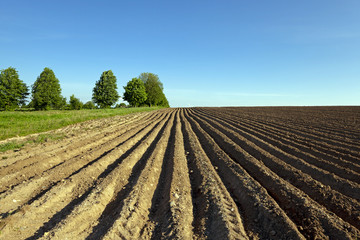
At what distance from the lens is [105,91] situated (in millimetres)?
48344

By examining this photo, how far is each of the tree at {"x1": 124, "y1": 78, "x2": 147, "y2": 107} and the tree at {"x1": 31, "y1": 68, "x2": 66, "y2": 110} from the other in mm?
18026

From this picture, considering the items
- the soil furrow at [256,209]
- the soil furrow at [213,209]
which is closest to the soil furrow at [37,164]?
the soil furrow at [213,209]

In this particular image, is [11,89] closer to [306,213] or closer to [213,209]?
[213,209]

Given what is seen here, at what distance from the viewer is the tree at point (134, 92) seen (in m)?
56.2

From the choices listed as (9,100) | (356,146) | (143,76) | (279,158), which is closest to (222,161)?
(279,158)

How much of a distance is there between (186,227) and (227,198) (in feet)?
4.54

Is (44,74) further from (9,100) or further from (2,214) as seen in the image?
(2,214)

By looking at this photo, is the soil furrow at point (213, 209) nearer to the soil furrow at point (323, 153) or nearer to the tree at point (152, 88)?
the soil furrow at point (323, 153)

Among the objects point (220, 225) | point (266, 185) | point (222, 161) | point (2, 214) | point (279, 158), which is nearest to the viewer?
point (220, 225)

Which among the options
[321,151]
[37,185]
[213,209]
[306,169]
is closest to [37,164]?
[37,185]

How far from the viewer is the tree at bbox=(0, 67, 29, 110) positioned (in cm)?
3609

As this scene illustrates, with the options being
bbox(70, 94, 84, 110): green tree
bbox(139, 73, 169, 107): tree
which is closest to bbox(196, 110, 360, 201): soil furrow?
bbox(139, 73, 169, 107): tree

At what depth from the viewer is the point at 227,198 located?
441cm

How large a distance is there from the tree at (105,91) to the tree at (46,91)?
8165 millimetres
